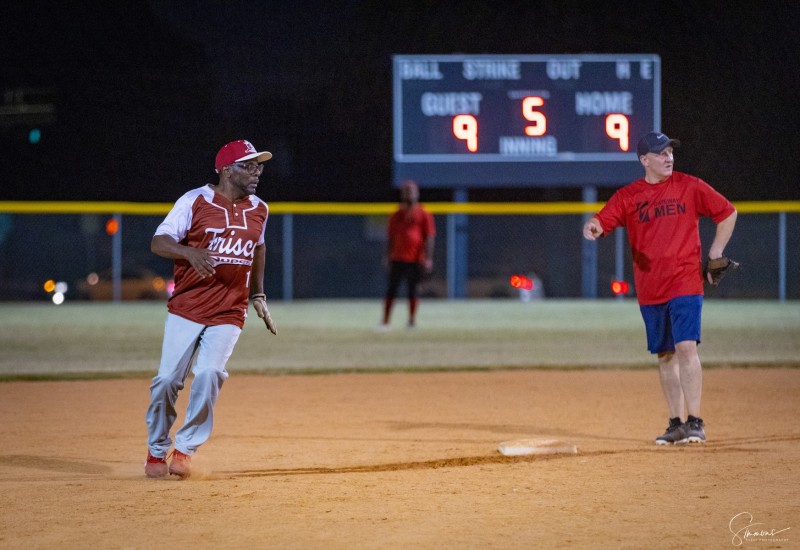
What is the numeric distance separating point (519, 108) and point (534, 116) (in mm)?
338

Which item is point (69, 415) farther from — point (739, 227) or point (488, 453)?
point (739, 227)

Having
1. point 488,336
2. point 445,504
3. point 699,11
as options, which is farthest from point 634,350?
point 699,11

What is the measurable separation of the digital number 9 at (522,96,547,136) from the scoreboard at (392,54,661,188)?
2cm

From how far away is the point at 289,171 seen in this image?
36.2 metres

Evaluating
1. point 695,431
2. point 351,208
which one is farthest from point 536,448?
point 351,208

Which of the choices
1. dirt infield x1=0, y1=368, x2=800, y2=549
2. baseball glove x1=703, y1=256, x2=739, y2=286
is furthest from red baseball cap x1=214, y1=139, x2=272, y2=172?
baseball glove x1=703, y1=256, x2=739, y2=286

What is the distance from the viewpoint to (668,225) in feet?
19.9

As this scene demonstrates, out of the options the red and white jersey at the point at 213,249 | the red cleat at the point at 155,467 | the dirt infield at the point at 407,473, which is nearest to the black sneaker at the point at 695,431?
the dirt infield at the point at 407,473

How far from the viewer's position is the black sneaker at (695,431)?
6.11 meters

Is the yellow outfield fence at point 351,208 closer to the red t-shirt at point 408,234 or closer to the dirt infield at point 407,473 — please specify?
the red t-shirt at point 408,234

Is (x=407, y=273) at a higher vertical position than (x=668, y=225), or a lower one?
lower

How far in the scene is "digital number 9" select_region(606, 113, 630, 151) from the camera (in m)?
19.6

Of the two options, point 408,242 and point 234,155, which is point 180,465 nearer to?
point 234,155

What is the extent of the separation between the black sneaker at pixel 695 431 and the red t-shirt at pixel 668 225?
0.69 metres
